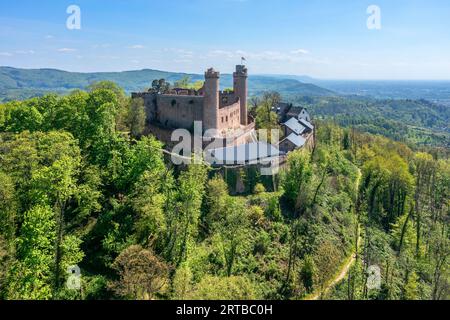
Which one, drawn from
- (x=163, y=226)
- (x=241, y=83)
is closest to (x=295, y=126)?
(x=241, y=83)

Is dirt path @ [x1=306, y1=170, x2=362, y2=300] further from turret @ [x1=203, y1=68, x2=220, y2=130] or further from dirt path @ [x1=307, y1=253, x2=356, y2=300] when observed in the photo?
turret @ [x1=203, y1=68, x2=220, y2=130]

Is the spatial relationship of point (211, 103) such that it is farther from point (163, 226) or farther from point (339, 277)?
point (339, 277)

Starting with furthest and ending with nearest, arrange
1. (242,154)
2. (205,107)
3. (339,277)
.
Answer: (205,107) → (242,154) → (339,277)

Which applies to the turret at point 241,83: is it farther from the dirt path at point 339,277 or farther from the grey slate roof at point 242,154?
the dirt path at point 339,277
